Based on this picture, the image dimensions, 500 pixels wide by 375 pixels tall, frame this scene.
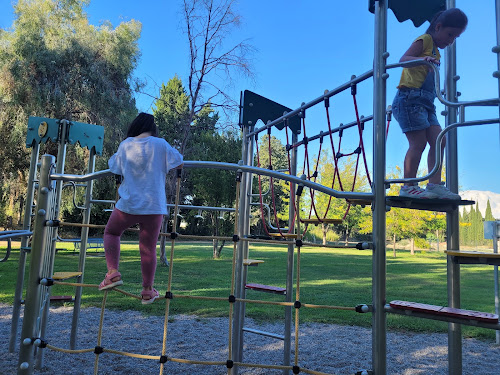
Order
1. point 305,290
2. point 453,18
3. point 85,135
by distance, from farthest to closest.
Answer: point 305,290, point 85,135, point 453,18

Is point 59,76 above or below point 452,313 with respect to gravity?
above

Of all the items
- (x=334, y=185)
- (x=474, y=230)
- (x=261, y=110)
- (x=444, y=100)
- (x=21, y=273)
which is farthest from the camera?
(x=474, y=230)

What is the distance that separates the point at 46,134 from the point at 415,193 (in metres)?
3.32

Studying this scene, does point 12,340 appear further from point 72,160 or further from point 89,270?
point 72,160

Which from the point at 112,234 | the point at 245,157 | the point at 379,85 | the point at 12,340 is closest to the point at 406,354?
the point at 245,157

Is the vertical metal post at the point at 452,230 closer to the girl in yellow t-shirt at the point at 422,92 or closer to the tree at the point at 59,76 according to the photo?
the girl in yellow t-shirt at the point at 422,92

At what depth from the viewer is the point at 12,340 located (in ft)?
11.7

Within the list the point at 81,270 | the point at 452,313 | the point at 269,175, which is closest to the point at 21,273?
the point at 81,270

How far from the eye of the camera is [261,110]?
166 inches

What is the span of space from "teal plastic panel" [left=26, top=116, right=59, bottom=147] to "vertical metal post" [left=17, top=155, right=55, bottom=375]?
146 cm

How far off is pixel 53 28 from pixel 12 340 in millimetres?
12140

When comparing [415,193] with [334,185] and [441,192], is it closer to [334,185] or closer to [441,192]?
[441,192]

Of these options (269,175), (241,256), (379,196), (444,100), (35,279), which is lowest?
(35,279)

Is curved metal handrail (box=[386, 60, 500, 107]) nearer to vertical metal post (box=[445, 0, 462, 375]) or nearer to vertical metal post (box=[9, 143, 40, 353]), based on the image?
vertical metal post (box=[445, 0, 462, 375])
